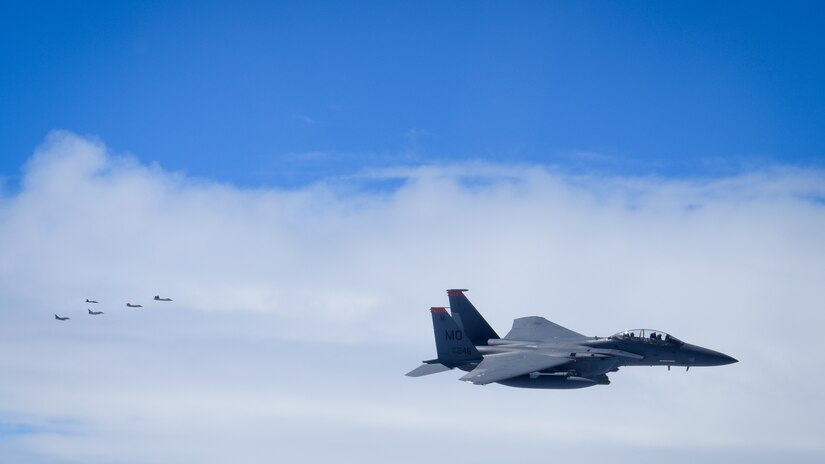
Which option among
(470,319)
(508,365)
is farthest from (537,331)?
(508,365)

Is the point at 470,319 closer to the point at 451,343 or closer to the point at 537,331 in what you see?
the point at 451,343

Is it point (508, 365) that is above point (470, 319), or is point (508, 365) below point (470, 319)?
below

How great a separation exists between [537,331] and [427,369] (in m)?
12.3

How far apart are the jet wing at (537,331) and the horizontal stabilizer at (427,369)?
7.72m

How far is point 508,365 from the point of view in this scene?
6250cm

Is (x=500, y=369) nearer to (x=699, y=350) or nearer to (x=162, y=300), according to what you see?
(x=699, y=350)

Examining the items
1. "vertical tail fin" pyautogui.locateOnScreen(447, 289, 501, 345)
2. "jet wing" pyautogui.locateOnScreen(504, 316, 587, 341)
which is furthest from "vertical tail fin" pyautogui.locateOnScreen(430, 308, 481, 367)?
"jet wing" pyautogui.locateOnScreen(504, 316, 587, 341)

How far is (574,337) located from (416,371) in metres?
14.2

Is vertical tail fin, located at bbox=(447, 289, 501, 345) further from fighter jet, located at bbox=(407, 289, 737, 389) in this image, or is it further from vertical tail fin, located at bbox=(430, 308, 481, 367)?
vertical tail fin, located at bbox=(430, 308, 481, 367)

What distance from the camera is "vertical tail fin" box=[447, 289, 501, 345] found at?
243 ft

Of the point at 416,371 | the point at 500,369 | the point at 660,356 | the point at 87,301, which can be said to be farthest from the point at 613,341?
the point at 87,301

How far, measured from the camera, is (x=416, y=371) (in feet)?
227

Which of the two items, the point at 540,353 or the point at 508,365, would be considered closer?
the point at 508,365

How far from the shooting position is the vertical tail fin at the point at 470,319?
74.2m
